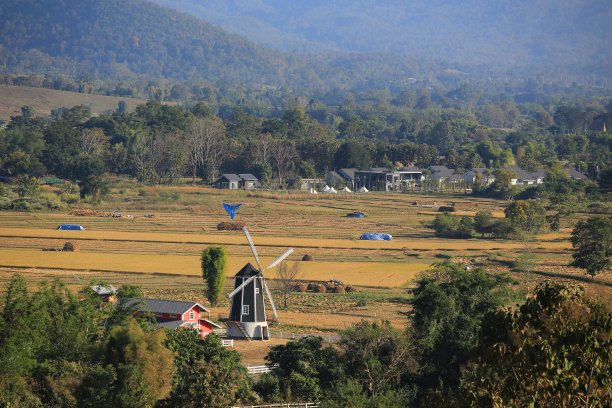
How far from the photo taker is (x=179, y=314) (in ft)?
115

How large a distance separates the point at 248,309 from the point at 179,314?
9.39 feet

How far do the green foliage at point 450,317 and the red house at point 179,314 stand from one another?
706cm

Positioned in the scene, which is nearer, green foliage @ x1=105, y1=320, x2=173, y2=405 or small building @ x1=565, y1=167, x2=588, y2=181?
green foliage @ x1=105, y1=320, x2=173, y2=405

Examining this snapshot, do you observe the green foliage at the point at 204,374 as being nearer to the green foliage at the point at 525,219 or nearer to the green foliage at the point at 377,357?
the green foliage at the point at 377,357

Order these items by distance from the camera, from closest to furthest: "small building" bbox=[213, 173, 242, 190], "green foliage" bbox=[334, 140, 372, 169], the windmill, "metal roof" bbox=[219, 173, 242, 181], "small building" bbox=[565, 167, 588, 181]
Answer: the windmill < "small building" bbox=[213, 173, 242, 190] < "metal roof" bbox=[219, 173, 242, 181] < "small building" bbox=[565, 167, 588, 181] < "green foliage" bbox=[334, 140, 372, 169]

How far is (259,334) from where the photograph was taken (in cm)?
3672

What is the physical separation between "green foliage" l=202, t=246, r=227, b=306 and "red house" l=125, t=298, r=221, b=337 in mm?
5003

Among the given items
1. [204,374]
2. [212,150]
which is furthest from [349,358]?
[212,150]

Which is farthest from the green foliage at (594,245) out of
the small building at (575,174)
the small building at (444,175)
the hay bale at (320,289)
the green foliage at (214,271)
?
the small building at (575,174)

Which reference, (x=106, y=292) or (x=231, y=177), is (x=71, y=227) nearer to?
(x=106, y=292)

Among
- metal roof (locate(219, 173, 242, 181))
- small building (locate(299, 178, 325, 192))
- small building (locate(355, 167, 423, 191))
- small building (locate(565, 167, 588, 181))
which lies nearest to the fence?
metal roof (locate(219, 173, 242, 181))

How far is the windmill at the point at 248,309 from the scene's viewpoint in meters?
36.8

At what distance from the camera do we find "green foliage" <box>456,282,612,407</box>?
1633 centimetres

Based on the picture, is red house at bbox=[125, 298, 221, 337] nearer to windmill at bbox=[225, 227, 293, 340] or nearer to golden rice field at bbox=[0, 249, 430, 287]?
windmill at bbox=[225, 227, 293, 340]
